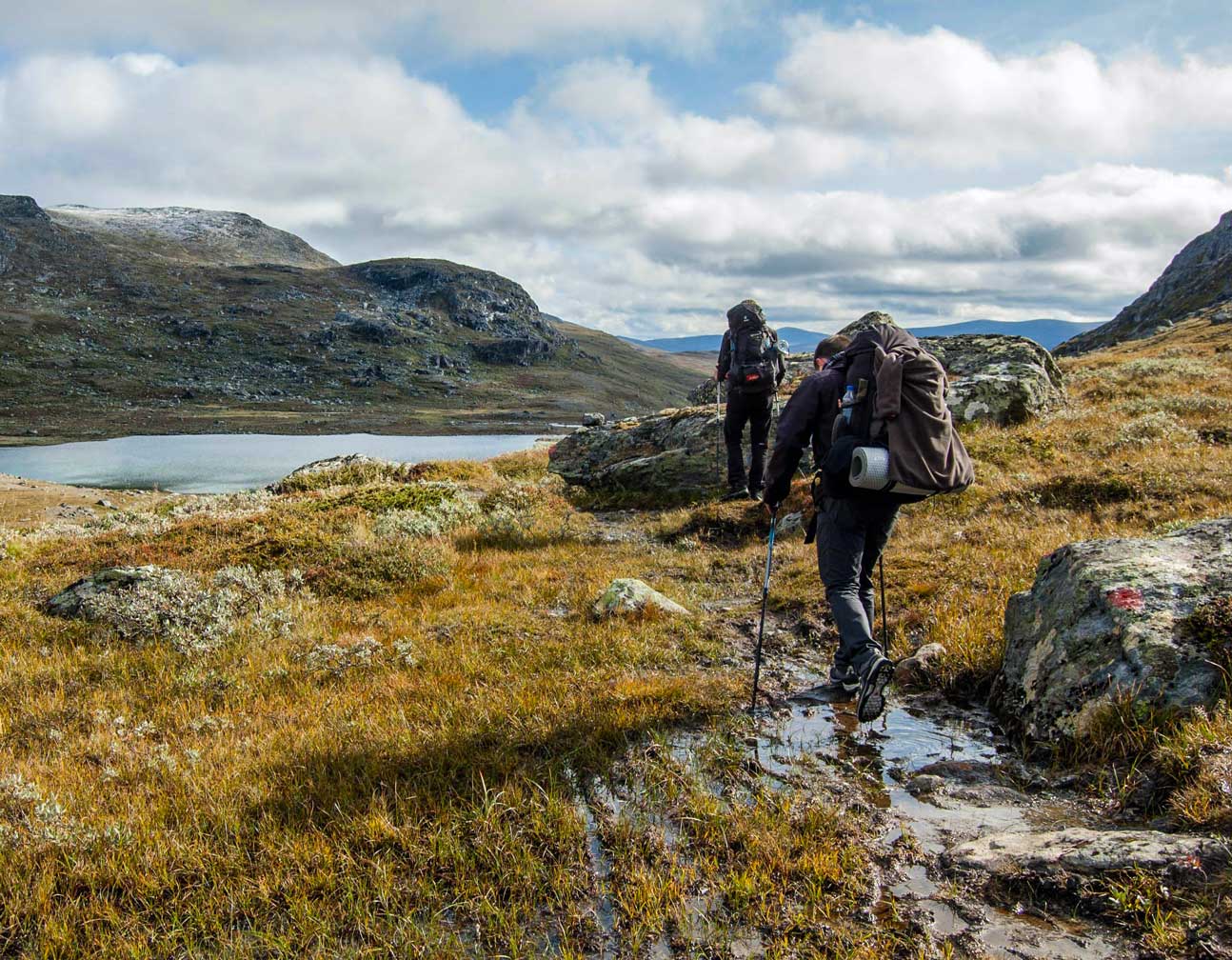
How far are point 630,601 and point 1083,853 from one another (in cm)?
581

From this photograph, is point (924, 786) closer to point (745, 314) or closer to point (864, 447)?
point (864, 447)

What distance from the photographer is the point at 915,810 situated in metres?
4.48

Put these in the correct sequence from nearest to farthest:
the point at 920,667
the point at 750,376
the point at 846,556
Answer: the point at 846,556 < the point at 920,667 < the point at 750,376

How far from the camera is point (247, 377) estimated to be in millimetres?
187500

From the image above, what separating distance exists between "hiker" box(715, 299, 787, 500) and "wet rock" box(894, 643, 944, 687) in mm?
7487

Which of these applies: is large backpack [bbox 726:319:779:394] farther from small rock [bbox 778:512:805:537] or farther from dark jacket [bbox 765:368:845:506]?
dark jacket [bbox 765:368:845:506]

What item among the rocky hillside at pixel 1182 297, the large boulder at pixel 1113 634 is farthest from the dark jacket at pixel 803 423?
the rocky hillside at pixel 1182 297

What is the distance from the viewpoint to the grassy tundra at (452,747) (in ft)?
11.7

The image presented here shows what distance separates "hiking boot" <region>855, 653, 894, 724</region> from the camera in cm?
541

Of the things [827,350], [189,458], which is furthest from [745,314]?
[189,458]

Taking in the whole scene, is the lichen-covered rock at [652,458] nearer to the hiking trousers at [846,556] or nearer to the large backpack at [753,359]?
the large backpack at [753,359]

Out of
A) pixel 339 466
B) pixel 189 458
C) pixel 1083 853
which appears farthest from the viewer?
pixel 189 458

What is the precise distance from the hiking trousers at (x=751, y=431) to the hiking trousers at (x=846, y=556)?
7944 millimetres

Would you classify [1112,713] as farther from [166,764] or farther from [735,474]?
[735,474]
